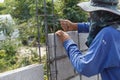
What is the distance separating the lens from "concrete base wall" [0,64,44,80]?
2.58 m

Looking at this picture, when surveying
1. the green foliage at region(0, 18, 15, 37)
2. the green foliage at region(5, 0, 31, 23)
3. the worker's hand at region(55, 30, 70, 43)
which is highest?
the worker's hand at region(55, 30, 70, 43)

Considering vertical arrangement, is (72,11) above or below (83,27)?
below

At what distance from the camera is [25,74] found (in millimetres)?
2770

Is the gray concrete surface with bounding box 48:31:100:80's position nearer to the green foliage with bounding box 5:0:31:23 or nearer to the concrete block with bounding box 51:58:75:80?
the concrete block with bounding box 51:58:75:80

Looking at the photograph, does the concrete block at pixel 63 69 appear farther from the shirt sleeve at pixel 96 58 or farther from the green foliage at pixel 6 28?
the green foliage at pixel 6 28

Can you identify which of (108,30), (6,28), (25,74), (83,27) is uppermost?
(108,30)

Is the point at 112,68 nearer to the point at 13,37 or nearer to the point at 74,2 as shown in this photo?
the point at 13,37

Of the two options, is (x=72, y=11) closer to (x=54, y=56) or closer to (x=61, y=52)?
(x=61, y=52)

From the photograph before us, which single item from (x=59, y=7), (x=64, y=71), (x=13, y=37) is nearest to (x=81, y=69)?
(x=64, y=71)

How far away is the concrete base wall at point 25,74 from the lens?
8.47 feet

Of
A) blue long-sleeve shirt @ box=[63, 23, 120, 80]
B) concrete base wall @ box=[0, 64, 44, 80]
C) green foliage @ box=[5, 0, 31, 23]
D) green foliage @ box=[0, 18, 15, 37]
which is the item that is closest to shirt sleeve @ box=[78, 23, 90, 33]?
concrete base wall @ box=[0, 64, 44, 80]

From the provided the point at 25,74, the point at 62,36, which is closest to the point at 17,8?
the point at 62,36

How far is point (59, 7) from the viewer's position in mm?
8281

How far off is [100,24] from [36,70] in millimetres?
767
